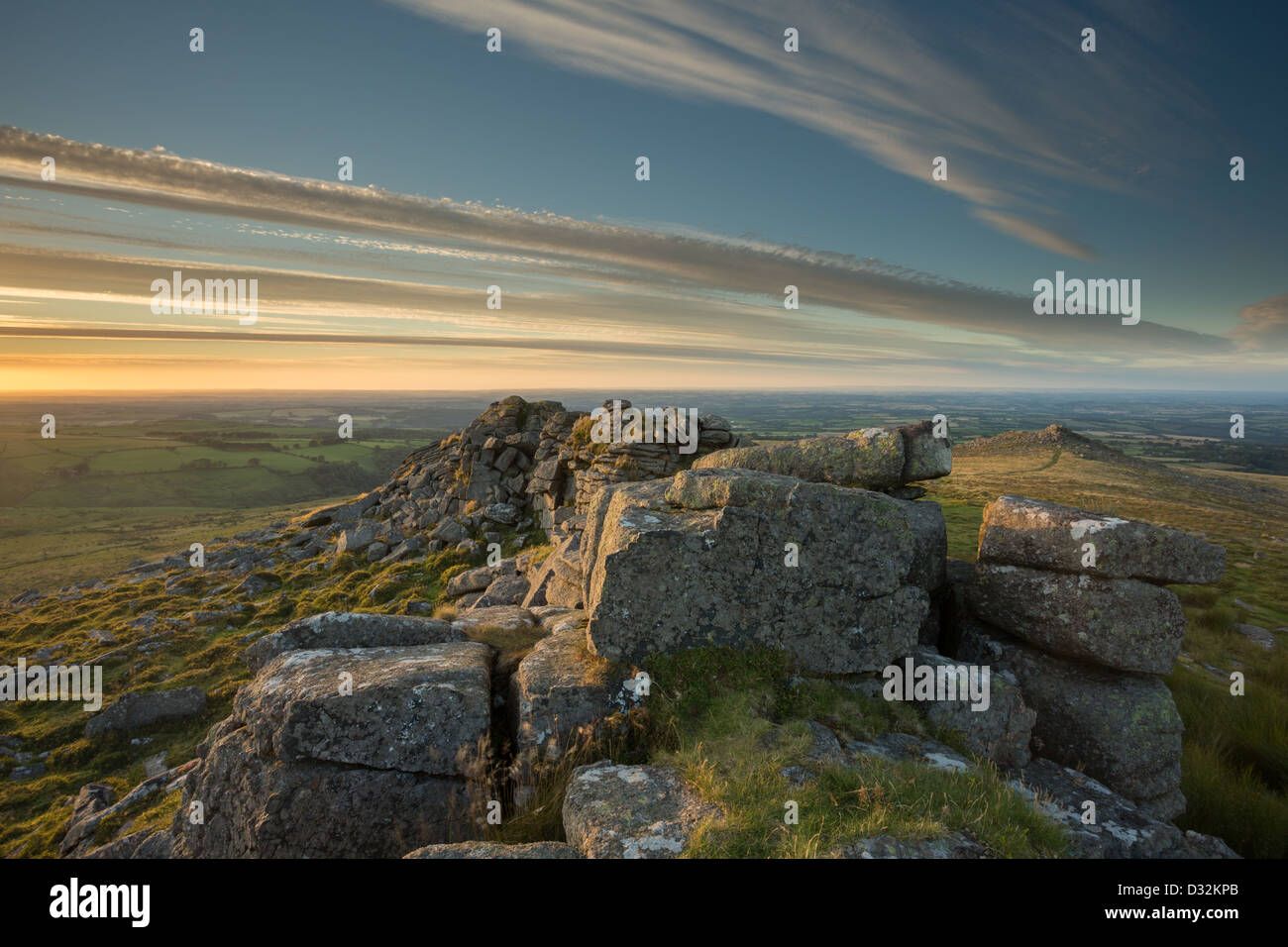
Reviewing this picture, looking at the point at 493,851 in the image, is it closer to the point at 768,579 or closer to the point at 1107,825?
the point at 768,579

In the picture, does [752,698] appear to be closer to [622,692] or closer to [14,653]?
[622,692]

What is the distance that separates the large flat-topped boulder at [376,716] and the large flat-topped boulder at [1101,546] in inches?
445

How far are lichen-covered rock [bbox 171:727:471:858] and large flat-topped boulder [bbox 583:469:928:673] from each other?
3321 mm

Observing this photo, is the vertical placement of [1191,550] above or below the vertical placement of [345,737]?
above

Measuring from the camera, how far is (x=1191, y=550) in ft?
33.8

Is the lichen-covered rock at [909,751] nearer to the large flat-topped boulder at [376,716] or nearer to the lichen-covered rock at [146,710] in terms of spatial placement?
the large flat-topped boulder at [376,716]

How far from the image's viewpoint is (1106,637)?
1067cm

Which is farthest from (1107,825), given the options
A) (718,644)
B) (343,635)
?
(343,635)

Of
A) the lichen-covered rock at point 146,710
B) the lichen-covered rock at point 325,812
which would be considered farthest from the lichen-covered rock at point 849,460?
the lichen-covered rock at point 146,710

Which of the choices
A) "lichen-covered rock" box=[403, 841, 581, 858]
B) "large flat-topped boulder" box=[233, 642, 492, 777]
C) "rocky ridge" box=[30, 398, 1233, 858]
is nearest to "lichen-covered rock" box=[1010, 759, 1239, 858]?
"rocky ridge" box=[30, 398, 1233, 858]

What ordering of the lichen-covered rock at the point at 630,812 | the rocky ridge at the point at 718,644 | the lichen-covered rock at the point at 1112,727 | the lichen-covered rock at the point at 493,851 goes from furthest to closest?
the lichen-covered rock at the point at 1112,727 < the rocky ridge at the point at 718,644 < the lichen-covered rock at the point at 630,812 < the lichen-covered rock at the point at 493,851

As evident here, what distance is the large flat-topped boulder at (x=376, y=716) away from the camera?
771cm
